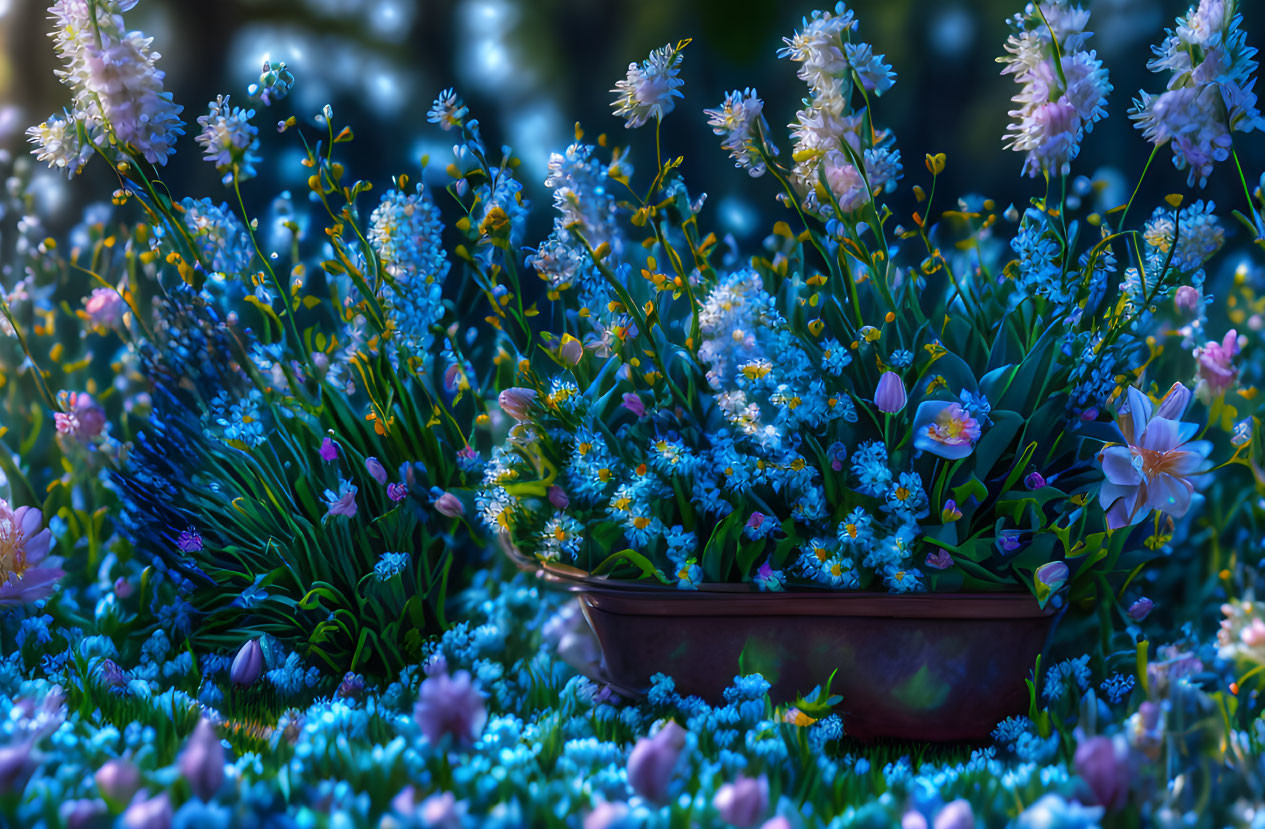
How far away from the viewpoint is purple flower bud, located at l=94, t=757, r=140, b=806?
0.97 meters

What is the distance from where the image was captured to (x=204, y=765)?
3.10 feet

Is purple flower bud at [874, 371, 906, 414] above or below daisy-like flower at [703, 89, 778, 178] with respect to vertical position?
below

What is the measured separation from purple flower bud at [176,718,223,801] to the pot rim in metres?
0.66

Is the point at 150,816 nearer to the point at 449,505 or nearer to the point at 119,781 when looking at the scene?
the point at 119,781

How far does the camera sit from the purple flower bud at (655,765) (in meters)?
0.94

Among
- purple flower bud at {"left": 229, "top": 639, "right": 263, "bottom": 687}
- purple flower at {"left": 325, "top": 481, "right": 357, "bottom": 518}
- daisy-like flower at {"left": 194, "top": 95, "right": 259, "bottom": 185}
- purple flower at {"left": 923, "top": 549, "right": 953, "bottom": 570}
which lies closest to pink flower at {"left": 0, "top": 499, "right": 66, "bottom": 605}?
purple flower bud at {"left": 229, "top": 639, "right": 263, "bottom": 687}

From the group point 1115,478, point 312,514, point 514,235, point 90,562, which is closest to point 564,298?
point 514,235

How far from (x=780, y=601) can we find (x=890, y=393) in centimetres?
37

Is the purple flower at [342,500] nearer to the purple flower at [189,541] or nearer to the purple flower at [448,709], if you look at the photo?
the purple flower at [189,541]

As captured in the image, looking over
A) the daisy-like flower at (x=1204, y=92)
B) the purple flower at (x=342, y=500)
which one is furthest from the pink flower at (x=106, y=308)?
the daisy-like flower at (x=1204, y=92)

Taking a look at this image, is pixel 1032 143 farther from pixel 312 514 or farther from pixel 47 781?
pixel 47 781

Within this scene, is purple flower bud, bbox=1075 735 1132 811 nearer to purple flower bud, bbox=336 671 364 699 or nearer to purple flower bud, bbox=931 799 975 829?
purple flower bud, bbox=931 799 975 829

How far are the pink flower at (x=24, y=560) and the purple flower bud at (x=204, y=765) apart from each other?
1.09m

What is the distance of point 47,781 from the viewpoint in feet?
3.56
